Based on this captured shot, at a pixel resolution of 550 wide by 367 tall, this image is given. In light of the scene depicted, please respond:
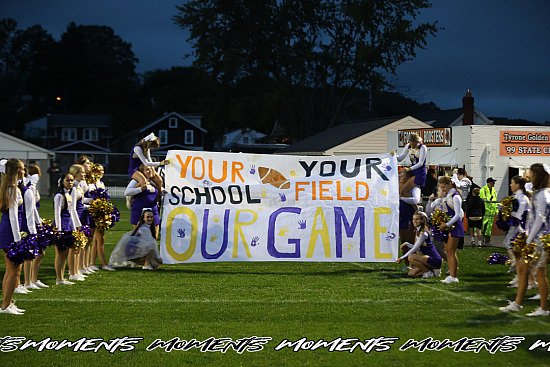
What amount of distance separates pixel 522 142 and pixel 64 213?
21749 millimetres

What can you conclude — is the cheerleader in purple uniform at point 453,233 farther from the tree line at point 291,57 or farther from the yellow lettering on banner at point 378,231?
the tree line at point 291,57

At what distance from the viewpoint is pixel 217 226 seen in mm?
11680

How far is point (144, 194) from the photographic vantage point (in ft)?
39.1

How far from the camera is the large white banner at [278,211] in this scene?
1159 centimetres

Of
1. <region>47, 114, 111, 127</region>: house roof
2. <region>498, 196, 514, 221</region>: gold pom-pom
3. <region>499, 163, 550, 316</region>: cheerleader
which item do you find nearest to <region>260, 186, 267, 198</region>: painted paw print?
<region>498, 196, 514, 221</region>: gold pom-pom

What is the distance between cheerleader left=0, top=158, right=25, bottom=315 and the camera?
311 inches

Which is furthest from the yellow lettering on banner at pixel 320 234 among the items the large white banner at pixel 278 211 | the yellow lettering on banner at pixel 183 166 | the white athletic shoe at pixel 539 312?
the white athletic shoe at pixel 539 312

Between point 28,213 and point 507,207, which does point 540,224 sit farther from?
point 28,213

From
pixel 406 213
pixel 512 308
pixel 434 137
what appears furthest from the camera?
pixel 434 137

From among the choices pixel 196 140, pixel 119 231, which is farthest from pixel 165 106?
pixel 119 231

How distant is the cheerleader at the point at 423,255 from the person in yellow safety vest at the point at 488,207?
7102mm

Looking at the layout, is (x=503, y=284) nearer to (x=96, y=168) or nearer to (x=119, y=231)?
(x=96, y=168)

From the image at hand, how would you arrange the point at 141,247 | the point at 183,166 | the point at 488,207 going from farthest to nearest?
the point at 488,207 → the point at 183,166 → the point at 141,247

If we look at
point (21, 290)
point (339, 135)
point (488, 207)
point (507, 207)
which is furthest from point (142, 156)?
point (339, 135)
